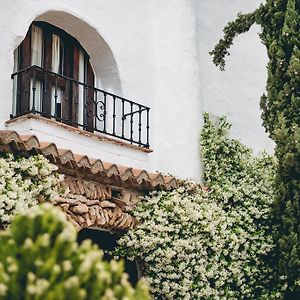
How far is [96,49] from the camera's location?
10.3 m

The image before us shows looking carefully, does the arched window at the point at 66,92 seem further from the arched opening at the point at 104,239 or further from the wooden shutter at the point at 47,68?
the arched opening at the point at 104,239

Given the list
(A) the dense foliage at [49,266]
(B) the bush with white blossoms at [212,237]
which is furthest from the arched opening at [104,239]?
(A) the dense foliage at [49,266]

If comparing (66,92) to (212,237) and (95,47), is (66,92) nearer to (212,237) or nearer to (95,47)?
(95,47)

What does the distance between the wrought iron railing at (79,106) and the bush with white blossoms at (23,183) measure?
139 cm

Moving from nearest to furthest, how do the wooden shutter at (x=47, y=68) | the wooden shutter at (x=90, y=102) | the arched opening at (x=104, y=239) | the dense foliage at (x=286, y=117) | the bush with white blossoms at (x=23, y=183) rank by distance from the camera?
the bush with white blossoms at (x=23, y=183) < the dense foliage at (x=286, y=117) < the arched opening at (x=104, y=239) < the wooden shutter at (x=47, y=68) < the wooden shutter at (x=90, y=102)

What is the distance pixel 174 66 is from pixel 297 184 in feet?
9.35

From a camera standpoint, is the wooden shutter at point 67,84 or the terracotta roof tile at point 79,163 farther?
the wooden shutter at point 67,84

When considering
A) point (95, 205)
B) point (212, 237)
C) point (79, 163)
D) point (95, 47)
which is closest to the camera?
point (79, 163)

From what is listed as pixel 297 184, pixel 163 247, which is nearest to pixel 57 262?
pixel 163 247

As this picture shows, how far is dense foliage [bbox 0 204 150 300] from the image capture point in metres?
2.86

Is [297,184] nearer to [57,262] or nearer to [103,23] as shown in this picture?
[103,23]

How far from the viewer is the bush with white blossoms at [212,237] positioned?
28.2ft

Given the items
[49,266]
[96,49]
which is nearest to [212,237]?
[96,49]

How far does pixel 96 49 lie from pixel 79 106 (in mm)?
864
